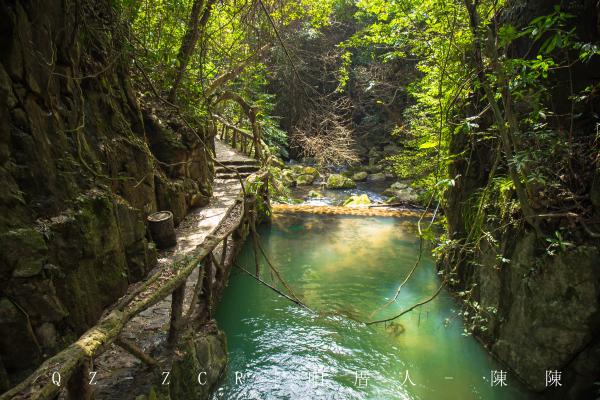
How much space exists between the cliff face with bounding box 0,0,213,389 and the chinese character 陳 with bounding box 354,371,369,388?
3323 millimetres

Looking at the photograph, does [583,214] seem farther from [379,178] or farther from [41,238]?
[379,178]

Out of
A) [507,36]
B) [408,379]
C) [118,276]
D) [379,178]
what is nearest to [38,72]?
[118,276]

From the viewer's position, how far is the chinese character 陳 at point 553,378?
408cm

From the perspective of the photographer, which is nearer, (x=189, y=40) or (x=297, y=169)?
(x=189, y=40)

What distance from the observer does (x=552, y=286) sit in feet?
13.5

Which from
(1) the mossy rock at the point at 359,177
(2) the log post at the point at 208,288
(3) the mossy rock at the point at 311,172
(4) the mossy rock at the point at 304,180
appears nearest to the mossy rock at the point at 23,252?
(2) the log post at the point at 208,288

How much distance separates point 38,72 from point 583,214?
583 centimetres

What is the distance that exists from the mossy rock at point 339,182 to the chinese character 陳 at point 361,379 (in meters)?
12.5

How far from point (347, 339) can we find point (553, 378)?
273 centimetres

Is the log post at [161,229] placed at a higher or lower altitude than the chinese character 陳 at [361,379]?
higher

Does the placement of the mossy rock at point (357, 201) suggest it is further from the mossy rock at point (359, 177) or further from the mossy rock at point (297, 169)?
the mossy rock at point (297, 169)

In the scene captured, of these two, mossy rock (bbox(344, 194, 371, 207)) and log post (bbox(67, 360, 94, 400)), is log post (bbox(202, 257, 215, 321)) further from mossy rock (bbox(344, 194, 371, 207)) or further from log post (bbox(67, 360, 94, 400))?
mossy rock (bbox(344, 194, 371, 207))

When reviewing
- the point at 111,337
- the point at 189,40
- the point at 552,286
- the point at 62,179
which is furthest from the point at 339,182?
the point at 111,337

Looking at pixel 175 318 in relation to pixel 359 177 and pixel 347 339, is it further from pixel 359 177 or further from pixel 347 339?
pixel 359 177
